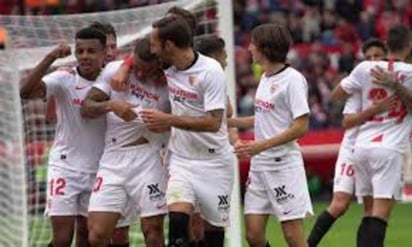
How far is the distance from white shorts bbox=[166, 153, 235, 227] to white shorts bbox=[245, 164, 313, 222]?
0.73ft

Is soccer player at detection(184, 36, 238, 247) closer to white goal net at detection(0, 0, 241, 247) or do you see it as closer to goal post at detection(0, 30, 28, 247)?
white goal net at detection(0, 0, 241, 247)

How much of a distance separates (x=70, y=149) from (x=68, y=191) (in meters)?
0.32

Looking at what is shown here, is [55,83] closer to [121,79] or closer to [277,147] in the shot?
[121,79]

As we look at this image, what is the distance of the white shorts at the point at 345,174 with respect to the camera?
10945 mm

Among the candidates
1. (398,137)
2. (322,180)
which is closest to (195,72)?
(398,137)

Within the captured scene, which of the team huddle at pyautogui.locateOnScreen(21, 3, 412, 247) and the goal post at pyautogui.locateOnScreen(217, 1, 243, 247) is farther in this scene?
the goal post at pyautogui.locateOnScreen(217, 1, 243, 247)

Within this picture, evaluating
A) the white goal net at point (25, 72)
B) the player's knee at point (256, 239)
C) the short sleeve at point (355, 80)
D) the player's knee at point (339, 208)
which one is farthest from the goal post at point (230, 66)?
the player's knee at point (256, 239)

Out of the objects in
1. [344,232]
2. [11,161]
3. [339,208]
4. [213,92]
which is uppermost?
[213,92]

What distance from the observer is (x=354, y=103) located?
34.2 ft

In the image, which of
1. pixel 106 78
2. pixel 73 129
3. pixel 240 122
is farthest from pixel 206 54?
pixel 73 129

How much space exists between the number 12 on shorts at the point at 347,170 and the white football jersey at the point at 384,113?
0.79m

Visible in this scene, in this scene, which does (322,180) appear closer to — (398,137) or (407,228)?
(407,228)

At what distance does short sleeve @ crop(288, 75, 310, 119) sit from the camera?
29.4 ft

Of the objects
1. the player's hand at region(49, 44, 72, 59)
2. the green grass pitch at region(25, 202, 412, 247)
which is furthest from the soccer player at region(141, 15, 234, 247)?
the green grass pitch at region(25, 202, 412, 247)
